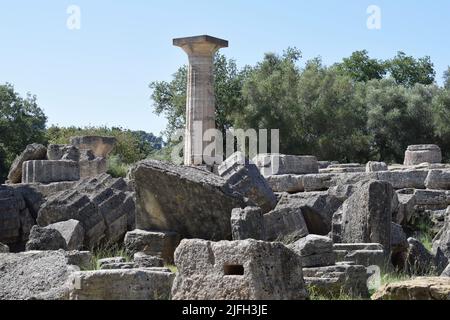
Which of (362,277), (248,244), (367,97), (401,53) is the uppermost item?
(401,53)

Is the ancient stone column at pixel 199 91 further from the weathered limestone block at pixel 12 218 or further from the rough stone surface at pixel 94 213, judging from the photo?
the rough stone surface at pixel 94 213

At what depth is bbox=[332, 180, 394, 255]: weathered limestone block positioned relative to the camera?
1083cm

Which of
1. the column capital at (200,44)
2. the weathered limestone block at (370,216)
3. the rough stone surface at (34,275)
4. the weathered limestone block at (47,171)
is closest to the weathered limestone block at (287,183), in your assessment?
the weathered limestone block at (47,171)

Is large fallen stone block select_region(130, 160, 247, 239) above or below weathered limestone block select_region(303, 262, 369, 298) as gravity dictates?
above

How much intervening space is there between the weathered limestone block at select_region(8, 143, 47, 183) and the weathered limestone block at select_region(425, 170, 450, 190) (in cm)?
1110

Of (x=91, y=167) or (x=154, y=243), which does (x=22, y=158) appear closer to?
(x=91, y=167)

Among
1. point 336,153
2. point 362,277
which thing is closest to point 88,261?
point 362,277

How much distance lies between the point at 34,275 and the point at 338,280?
2826 mm

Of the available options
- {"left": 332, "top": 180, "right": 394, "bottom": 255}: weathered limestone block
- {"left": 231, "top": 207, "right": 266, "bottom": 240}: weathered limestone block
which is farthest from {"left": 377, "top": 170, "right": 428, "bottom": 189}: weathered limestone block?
{"left": 231, "top": 207, "right": 266, "bottom": 240}: weathered limestone block

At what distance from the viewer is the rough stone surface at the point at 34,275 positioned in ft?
23.4

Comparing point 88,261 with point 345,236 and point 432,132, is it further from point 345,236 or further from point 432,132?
→ point 432,132

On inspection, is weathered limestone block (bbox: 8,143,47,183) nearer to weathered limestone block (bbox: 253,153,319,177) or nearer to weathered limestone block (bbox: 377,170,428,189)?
weathered limestone block (bbox: 253,153,319,177)

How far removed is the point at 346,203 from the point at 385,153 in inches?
1074

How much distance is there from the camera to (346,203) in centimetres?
1161
